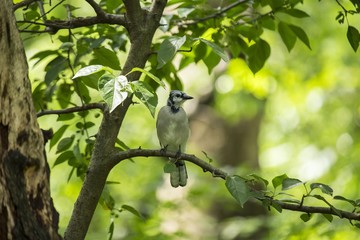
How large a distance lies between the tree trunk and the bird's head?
1.96 metres

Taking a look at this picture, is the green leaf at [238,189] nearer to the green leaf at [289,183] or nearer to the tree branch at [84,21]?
the green leaf at [289,183]

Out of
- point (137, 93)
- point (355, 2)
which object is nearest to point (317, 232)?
point (355, 2)

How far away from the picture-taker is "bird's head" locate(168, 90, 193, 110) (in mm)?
4352

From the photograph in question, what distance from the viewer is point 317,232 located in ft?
17.4

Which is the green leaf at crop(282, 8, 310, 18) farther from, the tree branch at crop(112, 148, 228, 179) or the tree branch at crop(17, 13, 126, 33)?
the tree branch at crop(112, 148, 228, 179)

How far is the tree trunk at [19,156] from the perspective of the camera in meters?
2.27

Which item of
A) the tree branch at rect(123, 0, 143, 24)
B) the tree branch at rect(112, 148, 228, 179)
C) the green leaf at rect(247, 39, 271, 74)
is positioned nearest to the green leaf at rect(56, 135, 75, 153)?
the tree branch at rect(112, 148, 228, 179)

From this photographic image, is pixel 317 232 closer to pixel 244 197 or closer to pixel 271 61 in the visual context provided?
pixel 244 197

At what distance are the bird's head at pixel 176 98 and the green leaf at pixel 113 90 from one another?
214cm

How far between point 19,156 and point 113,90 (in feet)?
1.44

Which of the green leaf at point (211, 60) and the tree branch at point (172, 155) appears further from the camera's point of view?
the green leaf at point (211, 60)

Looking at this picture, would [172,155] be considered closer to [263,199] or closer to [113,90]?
[263,199]

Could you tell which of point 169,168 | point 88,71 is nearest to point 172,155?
point 169,168

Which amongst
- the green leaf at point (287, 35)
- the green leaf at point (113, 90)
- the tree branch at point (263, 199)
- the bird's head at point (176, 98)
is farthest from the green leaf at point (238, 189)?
the bird's head at point (176, 98)
